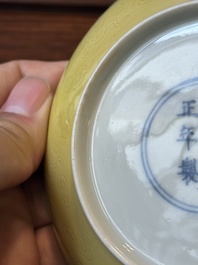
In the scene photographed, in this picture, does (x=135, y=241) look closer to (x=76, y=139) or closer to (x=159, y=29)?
(x=76, y=139)

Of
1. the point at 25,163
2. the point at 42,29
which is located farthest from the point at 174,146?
the point at 42,29

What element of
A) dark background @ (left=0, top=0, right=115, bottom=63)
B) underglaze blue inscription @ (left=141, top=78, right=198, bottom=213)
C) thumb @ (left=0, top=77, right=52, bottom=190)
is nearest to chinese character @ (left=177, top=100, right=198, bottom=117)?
underglaze blue inscription @ (left=141, top=78, right=198, bottom=213)

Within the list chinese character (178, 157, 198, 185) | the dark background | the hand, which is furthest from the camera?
the dark background

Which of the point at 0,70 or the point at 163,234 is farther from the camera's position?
the point at 0,70

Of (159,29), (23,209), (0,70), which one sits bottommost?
(23,209)

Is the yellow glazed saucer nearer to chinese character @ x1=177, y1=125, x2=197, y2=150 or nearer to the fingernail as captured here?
chinese character @ x1=177, y1=125, x2=197, y2=150

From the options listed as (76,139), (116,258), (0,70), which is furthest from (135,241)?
(0,70)

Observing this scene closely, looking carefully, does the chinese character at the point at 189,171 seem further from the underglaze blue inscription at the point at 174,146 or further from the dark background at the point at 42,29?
the dark background at the point at 42,29
